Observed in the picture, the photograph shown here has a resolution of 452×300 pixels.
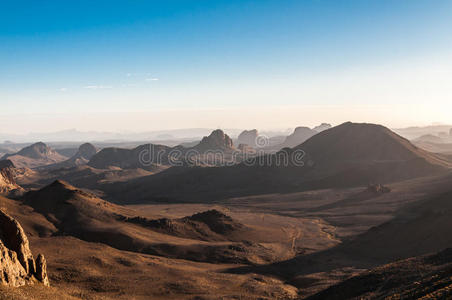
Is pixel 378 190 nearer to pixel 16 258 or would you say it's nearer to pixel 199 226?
pixel 199 226

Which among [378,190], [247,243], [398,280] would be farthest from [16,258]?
[378,190]

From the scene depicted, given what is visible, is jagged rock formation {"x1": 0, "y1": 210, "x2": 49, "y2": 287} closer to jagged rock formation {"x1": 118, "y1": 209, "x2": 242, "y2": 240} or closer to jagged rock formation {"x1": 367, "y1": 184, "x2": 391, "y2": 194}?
jagged rock formation {"x1": 118, "y1": 209, "x2": 242, "y2": 240}

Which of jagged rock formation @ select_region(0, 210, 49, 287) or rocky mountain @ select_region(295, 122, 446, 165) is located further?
rocky mountain @ select_region(295, 122, 446, 165)

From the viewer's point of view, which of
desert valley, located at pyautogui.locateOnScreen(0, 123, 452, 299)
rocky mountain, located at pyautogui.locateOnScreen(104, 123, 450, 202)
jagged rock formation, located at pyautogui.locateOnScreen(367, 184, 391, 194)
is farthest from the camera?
rocky mountain, located at pyautogui.locateOnScreen(104, 123, 450, 202)

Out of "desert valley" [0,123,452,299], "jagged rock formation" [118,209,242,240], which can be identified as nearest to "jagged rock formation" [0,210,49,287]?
"desert valley" [0,123,452,299]

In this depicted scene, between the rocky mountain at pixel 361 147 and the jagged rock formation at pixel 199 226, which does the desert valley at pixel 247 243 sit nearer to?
the jagged rock formation at pixel 199 226

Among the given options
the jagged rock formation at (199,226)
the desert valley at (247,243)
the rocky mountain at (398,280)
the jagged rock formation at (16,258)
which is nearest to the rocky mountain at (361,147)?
the desert valley at (247,243)

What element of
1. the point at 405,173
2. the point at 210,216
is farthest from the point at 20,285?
the point at 405,173

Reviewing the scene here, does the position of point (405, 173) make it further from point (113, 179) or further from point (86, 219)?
point (113, 179)
